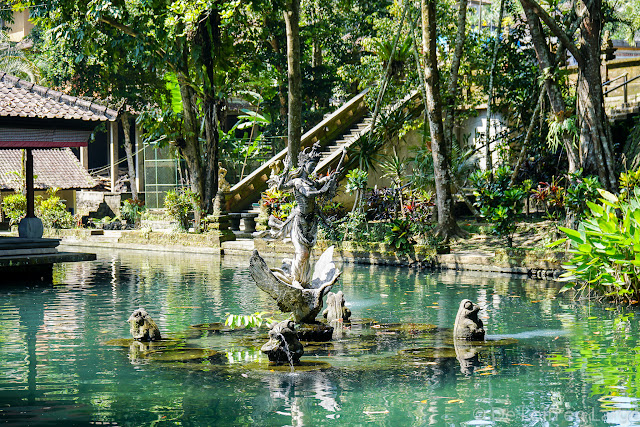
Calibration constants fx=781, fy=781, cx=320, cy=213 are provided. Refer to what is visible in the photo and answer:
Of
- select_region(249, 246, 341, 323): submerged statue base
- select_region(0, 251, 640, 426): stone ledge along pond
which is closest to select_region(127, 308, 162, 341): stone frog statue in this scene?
select_region(0, 251, 640, 426): stone ledge along pond

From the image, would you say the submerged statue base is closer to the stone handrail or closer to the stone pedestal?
the stone pedestal

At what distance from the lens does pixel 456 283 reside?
47.0ft

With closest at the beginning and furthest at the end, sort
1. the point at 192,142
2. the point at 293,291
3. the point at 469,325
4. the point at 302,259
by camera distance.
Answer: the point at 469,325
the point at 293,291
the point at 302,259
the point at 192,142

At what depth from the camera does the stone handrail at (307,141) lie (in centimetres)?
2394

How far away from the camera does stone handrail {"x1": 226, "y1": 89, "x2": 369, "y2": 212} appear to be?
78.5ft

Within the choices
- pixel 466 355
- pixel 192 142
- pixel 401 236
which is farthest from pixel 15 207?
pixel 466 355

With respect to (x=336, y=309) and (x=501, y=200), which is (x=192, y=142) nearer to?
(x=501, y=200)

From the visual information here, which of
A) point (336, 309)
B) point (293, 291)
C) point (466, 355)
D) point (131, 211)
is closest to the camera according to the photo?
point (466, 355)

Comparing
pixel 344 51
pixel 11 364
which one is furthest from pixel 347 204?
pixel 11 364

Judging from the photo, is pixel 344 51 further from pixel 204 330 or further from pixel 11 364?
pixel 11 364

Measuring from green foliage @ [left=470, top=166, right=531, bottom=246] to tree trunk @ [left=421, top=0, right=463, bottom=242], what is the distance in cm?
130

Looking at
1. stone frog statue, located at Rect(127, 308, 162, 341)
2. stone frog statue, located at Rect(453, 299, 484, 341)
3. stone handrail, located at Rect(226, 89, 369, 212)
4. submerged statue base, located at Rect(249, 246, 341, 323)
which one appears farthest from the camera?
stone handrail, located at Rect(226, 89, 369, 212)

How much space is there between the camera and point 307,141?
81.1 ft

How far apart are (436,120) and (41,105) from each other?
825 centimetres
